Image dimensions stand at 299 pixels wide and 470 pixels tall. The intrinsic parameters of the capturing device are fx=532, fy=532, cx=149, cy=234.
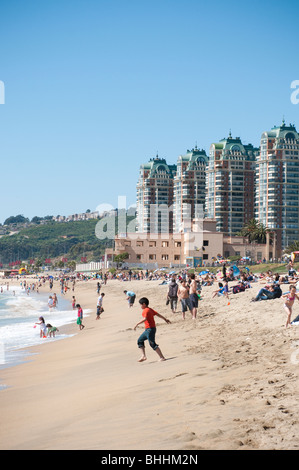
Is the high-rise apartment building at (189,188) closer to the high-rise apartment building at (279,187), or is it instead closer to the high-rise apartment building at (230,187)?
the high-rise apartment building at (230,187)

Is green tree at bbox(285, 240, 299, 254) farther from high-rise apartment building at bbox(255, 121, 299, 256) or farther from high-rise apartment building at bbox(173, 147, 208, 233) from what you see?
high-rise apartment building at bbox(173, 147, 208, 233)

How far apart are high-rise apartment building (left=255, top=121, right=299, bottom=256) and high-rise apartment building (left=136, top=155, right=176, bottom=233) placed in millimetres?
39358

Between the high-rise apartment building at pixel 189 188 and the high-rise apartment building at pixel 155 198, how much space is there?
478cm

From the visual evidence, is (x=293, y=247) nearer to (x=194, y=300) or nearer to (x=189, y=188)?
(x=189, y=188)

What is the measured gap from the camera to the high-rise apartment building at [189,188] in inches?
6058

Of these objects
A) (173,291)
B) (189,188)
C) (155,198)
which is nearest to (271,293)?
(173,291)

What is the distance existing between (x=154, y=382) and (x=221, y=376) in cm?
125

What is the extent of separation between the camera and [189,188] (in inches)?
6196

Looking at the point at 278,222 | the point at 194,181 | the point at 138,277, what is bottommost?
the point at 138,277

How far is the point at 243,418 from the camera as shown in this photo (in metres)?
6.52

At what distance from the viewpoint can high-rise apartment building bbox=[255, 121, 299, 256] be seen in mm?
126875

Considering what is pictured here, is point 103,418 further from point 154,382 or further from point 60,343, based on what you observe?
point 60,343

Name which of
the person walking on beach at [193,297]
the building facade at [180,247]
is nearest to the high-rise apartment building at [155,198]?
the building facade at [180,247]

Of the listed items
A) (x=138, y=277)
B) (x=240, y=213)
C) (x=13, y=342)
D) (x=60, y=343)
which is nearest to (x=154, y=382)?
(x=60, y=343)
